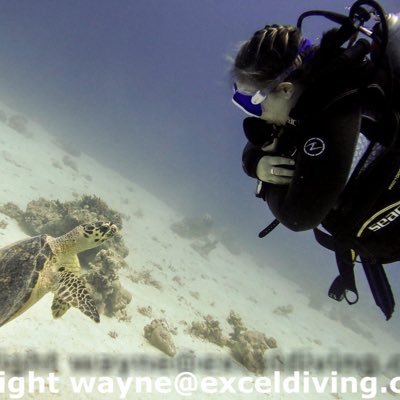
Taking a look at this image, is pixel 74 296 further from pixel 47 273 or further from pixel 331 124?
pixel 331 124

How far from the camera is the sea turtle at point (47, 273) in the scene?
340cm

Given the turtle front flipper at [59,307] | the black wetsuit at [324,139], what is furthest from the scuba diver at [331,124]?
the turtle front flipper at [59,307]

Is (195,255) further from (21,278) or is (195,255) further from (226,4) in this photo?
(226,4)

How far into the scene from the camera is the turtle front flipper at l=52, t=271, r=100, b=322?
345 cm

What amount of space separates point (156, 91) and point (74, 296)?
375 feet

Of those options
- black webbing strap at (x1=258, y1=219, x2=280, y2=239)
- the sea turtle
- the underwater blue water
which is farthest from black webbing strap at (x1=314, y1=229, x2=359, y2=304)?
the underwater blue water

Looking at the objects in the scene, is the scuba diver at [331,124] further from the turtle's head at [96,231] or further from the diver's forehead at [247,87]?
the turtle's head at [96,231]

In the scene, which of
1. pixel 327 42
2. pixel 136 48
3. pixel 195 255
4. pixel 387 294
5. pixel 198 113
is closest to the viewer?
pixel 327 42

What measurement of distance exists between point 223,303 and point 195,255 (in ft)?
16.6

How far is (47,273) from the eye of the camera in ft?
12.6

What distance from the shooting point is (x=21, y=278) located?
3.55m

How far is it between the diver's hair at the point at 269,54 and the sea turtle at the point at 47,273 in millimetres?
2892

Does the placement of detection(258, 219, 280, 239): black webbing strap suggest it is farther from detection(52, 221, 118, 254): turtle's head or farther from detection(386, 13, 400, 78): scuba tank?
detection(52, 221, 118, 254): turtle's head

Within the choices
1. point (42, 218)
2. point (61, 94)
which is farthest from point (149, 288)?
point (61, 94)
